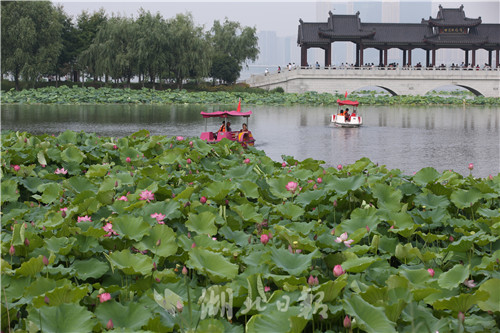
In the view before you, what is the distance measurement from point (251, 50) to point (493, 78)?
22699 millimetres

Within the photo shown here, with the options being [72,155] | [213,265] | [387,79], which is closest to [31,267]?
[213,265]

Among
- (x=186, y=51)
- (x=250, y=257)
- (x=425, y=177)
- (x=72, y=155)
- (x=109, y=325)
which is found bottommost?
(x=109, y=325)

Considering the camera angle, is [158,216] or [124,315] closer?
[124,315]

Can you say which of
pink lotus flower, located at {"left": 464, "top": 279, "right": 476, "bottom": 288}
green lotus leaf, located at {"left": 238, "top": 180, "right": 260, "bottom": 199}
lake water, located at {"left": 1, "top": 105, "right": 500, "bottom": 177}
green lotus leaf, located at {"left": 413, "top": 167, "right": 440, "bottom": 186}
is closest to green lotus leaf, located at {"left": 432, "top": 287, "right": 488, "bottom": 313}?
pink lotus flower, located at {"left": 464, "top": 279, "right": 476, "bottom": 288}

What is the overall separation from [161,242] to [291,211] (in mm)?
989

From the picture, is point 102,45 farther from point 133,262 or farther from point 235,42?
point 133,262

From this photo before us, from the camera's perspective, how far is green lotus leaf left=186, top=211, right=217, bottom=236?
3.16m

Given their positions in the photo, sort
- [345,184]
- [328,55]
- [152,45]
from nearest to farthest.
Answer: [345,184], [152,45], [328,55]

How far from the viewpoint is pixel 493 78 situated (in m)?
Answer: 45.6

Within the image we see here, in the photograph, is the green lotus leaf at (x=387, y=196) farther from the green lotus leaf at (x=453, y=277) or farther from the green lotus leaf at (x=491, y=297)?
the green lotus leaf at (x=491, y=297)

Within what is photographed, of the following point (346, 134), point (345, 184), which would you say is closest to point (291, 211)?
point (345, 184)

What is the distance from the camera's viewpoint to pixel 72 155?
5.48 meters

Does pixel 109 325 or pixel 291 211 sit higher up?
pixel 291 211

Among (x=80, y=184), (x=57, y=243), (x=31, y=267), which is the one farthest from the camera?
(x=80, y=184)
